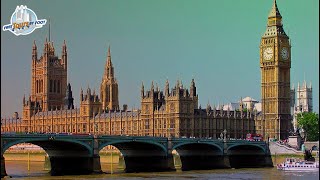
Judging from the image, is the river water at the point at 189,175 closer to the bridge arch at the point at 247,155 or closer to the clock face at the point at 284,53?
the bridge arch at the point at 247,155

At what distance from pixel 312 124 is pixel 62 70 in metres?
47.7

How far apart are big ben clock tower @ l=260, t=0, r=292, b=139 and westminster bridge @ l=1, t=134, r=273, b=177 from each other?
57.7 feet

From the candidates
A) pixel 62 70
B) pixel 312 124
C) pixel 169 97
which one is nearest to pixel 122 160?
pixel 169 97

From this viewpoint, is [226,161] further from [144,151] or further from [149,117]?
[149,117]

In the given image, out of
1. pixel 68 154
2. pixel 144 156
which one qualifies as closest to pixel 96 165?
pixel 68 154

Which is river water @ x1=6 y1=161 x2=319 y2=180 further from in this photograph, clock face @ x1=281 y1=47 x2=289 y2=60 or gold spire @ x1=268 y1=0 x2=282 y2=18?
gold spire @ x1=268 y1=0 x2=282 y2=18

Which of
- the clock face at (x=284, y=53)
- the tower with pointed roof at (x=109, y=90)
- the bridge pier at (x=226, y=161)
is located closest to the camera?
the bridge pier at (x=226, y=161)

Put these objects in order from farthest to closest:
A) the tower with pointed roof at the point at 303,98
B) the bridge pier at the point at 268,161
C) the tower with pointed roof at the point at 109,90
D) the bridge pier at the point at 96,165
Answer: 1. the tower with pointed roof at the point at 303,98
2. the tower with pointed roof at the point at 109,90
3. the bridge pier at the point at 268,161
4. the bridge pier at the point at 96,165

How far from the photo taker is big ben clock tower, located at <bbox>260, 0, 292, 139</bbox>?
277 feet

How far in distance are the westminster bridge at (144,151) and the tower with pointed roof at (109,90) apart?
36708 millimetres

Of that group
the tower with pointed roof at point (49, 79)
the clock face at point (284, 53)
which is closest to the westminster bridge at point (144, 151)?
the clock face at point (284, 53)

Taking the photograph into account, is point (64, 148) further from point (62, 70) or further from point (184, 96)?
point (62, 70)

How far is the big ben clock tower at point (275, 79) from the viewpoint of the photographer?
84312mm

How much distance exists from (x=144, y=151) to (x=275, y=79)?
30.7 m
